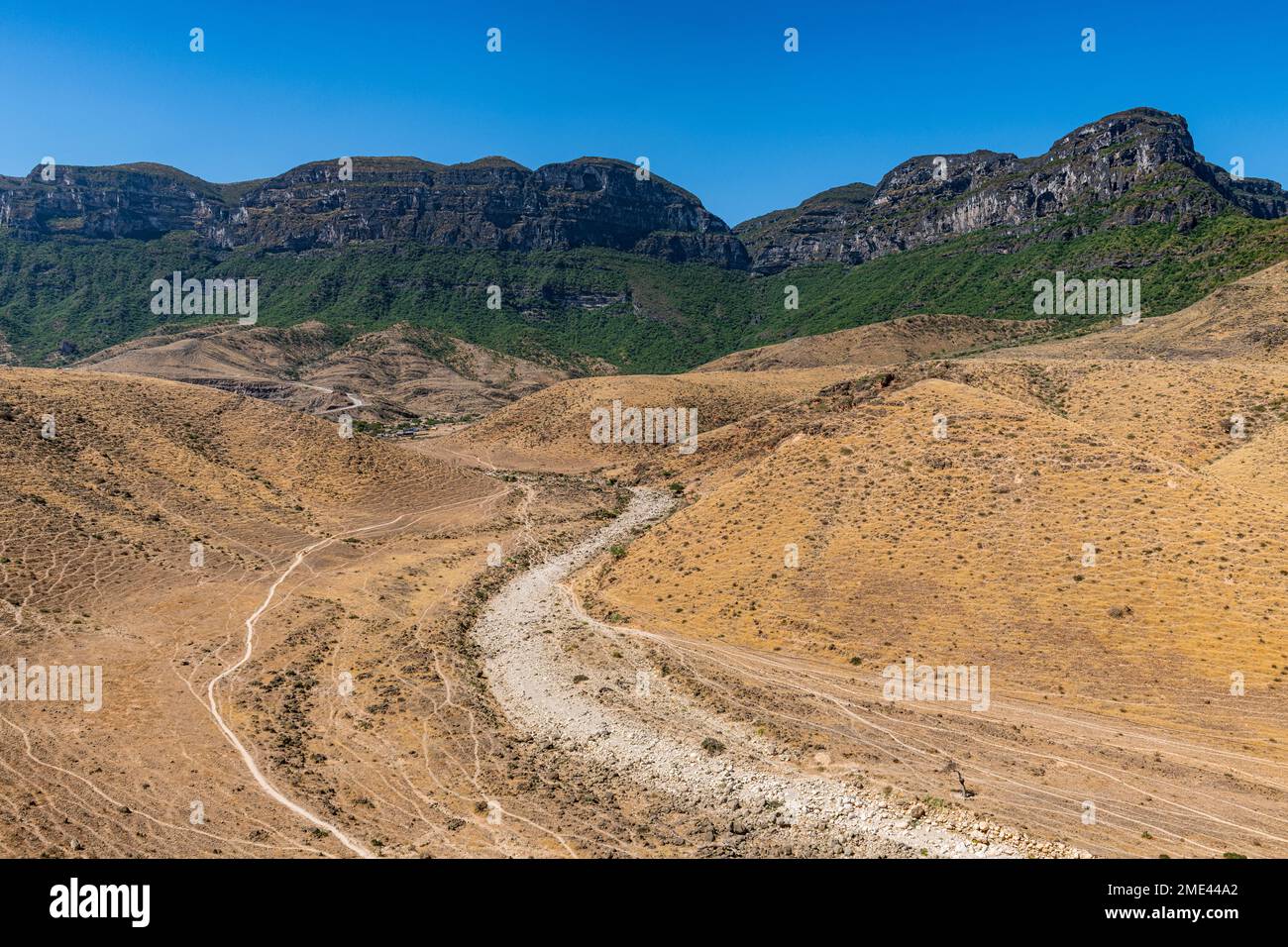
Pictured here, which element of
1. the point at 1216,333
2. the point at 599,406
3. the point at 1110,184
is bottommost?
the point at 599,406

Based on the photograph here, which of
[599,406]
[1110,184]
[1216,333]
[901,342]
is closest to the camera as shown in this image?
[1216,333]

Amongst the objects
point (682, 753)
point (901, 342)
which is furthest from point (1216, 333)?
point (682, 753)

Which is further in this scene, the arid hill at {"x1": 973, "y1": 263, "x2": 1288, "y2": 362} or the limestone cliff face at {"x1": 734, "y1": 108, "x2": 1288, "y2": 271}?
the limestone cliff face at {"x1": 734, "y1": 108, "x2": 1288, "y2": 271}

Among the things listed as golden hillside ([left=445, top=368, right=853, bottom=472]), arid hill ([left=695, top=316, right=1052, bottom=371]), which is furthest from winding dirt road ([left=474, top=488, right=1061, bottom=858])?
arid hill ([left=695, top=316, right=1052, bottom=371])

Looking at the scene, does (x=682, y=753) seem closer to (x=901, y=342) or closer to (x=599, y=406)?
(x=599, y=406)

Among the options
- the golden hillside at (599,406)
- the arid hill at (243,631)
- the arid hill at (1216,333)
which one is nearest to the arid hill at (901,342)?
the golden hillside at (599,406)

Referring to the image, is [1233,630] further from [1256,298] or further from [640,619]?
[1256,298]

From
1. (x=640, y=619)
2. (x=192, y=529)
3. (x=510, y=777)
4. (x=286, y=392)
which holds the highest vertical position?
(x=286, y=392)

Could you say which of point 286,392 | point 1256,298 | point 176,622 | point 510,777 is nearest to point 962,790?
point 510,777

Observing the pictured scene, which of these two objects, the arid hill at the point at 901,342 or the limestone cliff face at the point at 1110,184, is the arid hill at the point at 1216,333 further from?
the limestone cliff face at the point at 1110,184

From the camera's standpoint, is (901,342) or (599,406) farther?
(901,342)

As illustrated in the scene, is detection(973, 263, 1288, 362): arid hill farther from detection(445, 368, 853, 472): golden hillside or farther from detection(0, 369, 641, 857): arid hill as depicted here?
detection(0, 369, 641, 857): arid hill
